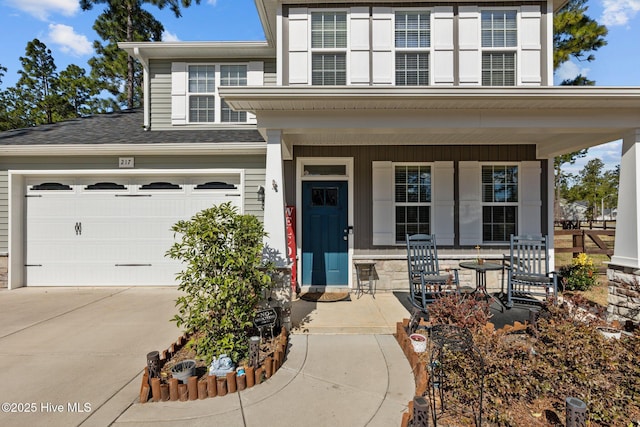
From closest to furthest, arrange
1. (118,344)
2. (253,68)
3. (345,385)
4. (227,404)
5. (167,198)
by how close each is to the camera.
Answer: (227,404), (345,385), (118,344), (167,198), (253,68)

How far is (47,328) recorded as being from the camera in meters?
3.82

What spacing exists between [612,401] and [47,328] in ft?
19.0

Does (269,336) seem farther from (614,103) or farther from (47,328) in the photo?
(614,103)

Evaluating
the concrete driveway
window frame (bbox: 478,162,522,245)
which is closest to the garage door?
the concrete driveway

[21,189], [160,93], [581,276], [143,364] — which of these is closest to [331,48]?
[160,93]

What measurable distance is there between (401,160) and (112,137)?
561cm


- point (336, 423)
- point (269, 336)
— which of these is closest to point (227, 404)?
point (336, 423)

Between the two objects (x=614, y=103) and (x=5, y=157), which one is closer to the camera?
(x=614, y=103)

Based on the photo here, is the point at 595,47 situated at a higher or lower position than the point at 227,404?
higher

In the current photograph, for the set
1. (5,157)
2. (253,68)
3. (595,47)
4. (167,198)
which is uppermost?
(595,47)

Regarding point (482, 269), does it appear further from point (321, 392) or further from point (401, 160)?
point (321, 392)

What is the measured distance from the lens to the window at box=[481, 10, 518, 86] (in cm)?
528

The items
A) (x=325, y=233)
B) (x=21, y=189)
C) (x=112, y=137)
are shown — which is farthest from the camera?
(x=112, y=137)

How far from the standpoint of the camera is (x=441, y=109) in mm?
3846
